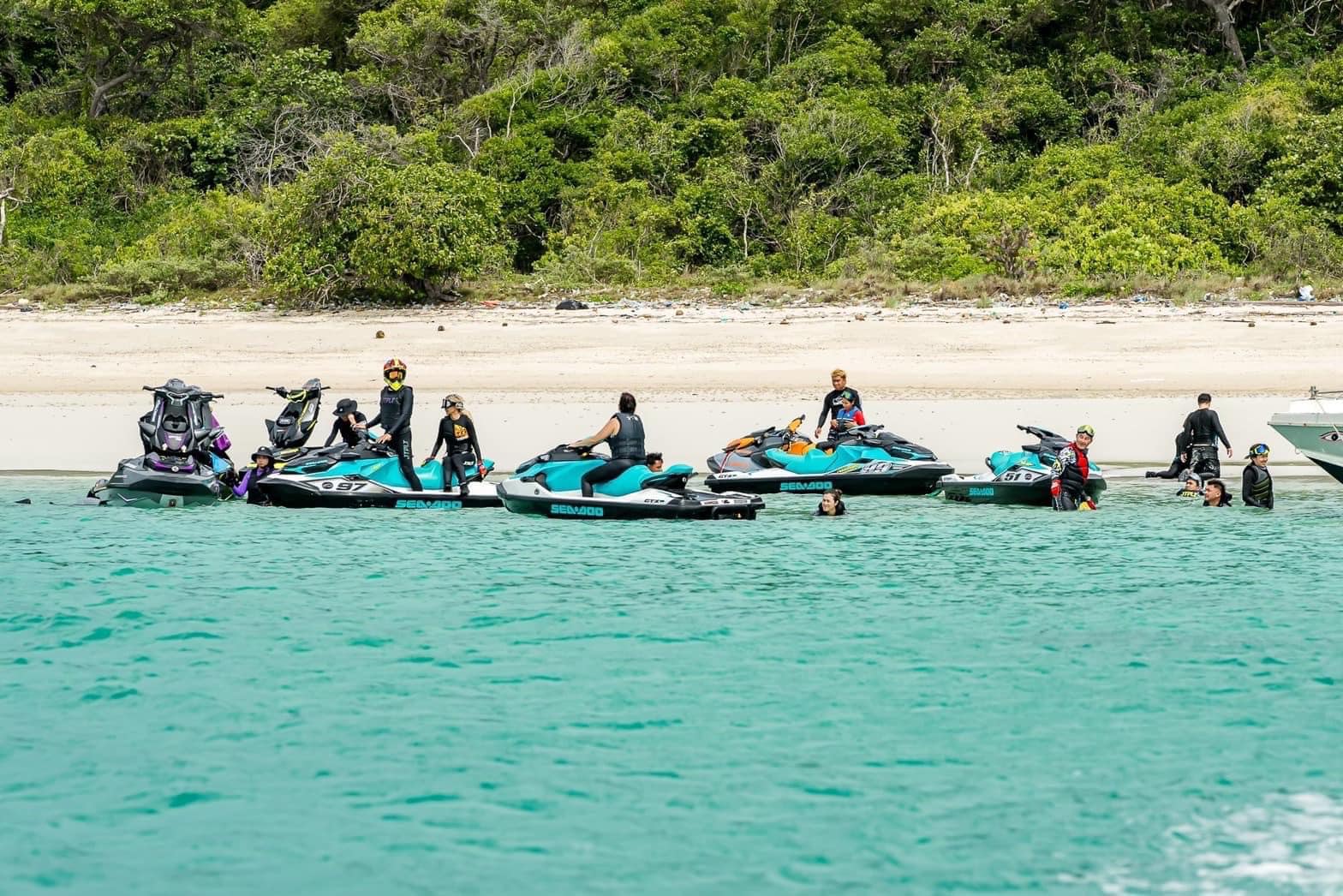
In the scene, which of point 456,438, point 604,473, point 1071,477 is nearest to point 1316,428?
point 1071,477

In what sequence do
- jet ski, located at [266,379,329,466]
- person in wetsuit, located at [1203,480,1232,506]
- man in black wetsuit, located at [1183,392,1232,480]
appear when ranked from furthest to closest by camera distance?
man in black wetsuit, located at [1183,392,1232,480] → jet ski, located at [266,379,329,466] → person in wetsuit, located at [1203,480,1232,506]

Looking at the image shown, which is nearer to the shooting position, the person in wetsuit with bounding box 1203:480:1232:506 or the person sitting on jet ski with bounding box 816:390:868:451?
the person in wetsuit with bounding box 1203:480:1232:506

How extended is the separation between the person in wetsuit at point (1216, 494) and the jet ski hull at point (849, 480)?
8.63 feet

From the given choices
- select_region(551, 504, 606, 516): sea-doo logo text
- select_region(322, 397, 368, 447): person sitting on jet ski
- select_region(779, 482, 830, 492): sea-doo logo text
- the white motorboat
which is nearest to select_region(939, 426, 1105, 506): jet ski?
select_region(779, 482, 830, 492): sea-doo logo text

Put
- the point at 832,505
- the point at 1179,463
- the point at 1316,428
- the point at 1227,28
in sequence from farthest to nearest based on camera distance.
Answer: the point at 1227,28
the point at 1179,463
the point at 1316,428
the point at 832,505

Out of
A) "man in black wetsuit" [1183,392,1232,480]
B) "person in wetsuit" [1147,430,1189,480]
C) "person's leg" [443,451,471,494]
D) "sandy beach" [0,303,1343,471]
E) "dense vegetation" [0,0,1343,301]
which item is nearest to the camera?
"person's leg" [443,451,471,494]

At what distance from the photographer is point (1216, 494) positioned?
54.2 feet

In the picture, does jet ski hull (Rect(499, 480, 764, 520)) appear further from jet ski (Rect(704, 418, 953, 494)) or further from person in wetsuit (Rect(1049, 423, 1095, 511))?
person in wetsuit (Rect(1049, 423, 1095, 511))

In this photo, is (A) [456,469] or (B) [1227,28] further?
(B) [1227,28]

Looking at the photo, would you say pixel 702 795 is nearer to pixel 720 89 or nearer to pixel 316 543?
pixel 316 543

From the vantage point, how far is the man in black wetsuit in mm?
17109

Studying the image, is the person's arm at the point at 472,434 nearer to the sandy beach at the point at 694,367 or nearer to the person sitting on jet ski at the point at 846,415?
the sandy beach at the point at 694,367

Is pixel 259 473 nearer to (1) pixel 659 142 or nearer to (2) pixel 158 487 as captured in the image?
(2) pixel 158 487

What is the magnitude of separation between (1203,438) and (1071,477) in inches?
86.3
